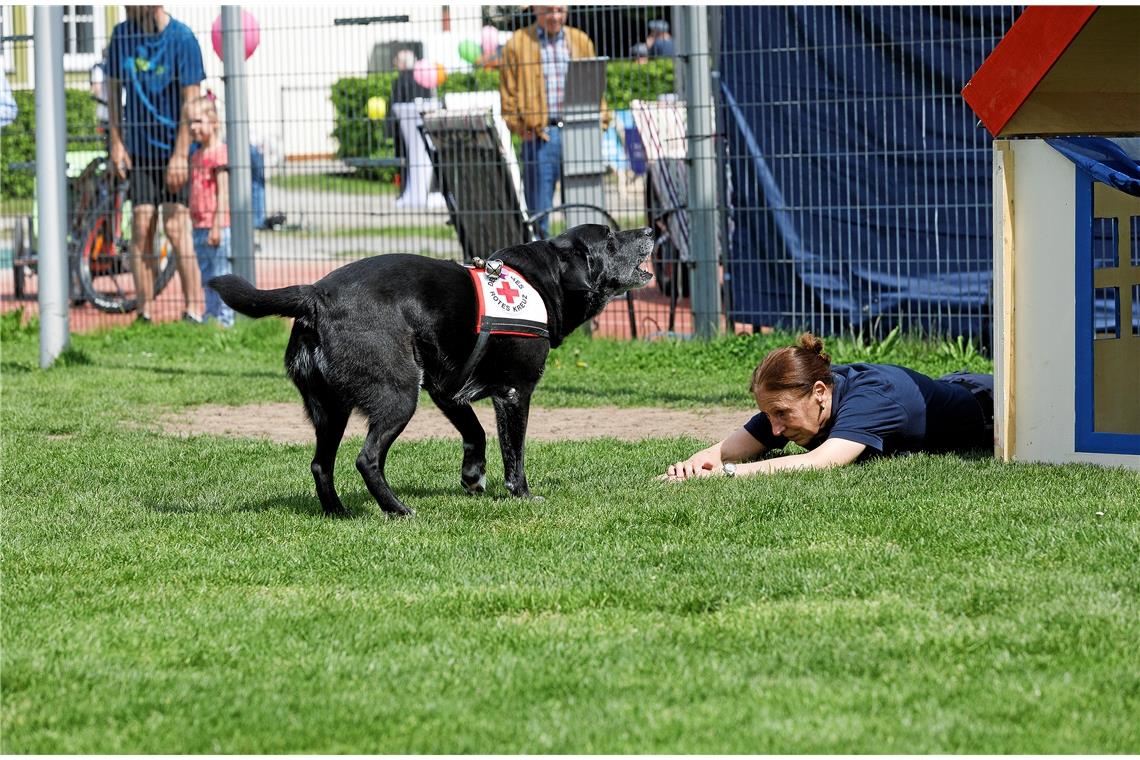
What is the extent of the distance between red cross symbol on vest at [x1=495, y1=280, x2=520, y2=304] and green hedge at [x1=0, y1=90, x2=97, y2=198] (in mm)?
8804

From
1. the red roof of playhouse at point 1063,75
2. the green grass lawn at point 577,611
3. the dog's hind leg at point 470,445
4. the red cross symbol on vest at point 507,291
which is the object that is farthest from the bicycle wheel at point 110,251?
the red roof of playhouse at point 1063,75

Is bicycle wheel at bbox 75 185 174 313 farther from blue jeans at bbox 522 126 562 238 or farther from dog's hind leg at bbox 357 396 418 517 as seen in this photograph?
dog's hind leg at bbox 357 396 418 517

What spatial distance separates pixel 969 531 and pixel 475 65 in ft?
22.5

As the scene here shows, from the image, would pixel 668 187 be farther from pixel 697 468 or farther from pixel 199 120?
pixel 697 468

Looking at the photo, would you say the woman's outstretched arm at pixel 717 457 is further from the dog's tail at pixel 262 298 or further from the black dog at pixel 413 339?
the dog's tail at pixel 262 298

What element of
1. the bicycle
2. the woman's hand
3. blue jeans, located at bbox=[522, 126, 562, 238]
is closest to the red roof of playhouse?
the woman's hand

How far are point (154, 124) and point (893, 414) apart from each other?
26.7 ft

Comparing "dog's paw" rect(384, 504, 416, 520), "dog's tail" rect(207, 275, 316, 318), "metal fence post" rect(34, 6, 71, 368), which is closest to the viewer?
"dog's tail" rect(207, 275, 316, 318)

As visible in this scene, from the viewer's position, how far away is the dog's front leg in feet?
18.1

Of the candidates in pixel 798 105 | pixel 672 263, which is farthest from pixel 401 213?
pixel 798 105

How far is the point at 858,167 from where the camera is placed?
997cm

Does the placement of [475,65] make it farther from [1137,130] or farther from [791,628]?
[791,628]

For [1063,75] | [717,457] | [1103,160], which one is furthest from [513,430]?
[1063,75]

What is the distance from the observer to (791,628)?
149 inches
